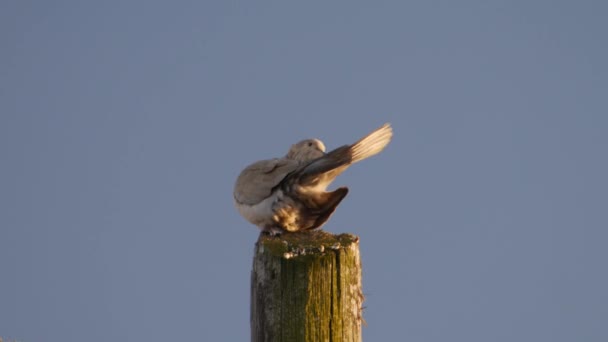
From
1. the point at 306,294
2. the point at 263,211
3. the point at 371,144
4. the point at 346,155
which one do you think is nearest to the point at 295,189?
the point at 263,211

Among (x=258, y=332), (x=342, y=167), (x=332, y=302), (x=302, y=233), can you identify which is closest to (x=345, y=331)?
(x=332, y=302)

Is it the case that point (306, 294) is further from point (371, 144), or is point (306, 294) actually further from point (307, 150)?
point (307, 150)

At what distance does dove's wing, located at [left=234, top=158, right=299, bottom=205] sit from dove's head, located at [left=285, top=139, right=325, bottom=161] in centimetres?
7

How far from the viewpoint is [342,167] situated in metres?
6.04

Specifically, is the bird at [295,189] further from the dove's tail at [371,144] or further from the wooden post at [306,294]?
the wooden post at [306,294]

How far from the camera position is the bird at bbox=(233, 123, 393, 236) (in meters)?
6.07

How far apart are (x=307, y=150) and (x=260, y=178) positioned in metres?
0.44

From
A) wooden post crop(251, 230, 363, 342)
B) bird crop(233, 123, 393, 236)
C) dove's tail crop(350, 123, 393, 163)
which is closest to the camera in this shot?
wooden post crop(251, 230, 363, 342)

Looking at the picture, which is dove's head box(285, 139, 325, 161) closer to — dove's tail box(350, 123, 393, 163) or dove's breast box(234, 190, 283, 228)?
dove's breast box(234, 190, 283, 228)

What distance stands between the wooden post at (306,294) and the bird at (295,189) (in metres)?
1.49

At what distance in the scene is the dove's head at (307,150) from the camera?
20.5ft

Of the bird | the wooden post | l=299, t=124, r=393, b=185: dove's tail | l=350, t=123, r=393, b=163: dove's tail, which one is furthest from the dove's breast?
the wooden post

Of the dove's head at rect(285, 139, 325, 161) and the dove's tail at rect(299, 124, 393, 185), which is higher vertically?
the dove's head at rect(285, 139, 325, 161)

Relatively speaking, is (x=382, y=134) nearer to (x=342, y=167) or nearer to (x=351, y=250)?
(x=342, y=167)
